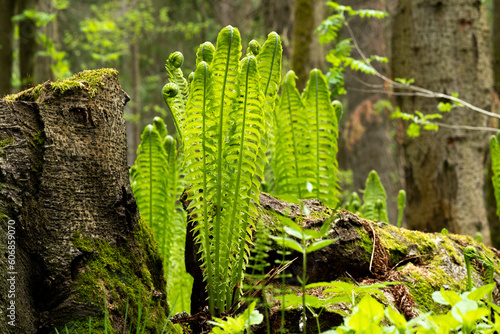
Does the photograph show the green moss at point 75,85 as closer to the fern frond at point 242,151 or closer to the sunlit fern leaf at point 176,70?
the sunlit fern leaf at point 176,70

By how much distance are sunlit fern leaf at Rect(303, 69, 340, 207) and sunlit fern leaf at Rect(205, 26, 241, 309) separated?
0.86 metres

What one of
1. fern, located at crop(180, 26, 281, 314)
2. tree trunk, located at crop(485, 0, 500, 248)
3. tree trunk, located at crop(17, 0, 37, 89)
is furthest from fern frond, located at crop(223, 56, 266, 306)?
tree trunk, located at crop(17, 0, 37, 89)

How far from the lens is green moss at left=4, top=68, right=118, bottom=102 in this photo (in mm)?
1599

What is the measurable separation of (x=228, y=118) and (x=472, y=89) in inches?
123

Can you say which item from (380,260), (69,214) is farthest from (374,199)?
(69,214)

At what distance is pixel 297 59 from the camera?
4816 mm

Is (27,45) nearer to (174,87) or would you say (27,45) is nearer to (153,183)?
(153,183)

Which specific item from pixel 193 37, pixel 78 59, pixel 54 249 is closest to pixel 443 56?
pixel 54 249

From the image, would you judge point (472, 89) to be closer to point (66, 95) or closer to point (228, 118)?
point (228, 118)

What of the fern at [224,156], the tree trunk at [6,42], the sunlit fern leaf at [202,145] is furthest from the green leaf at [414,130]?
the tree trunk at [6,42]

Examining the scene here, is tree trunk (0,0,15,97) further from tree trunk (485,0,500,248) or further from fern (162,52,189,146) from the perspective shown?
tree trunk (485,0,500,248)

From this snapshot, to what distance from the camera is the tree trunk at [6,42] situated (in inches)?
263

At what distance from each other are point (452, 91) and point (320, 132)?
2.12 m

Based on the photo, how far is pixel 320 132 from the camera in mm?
2471
